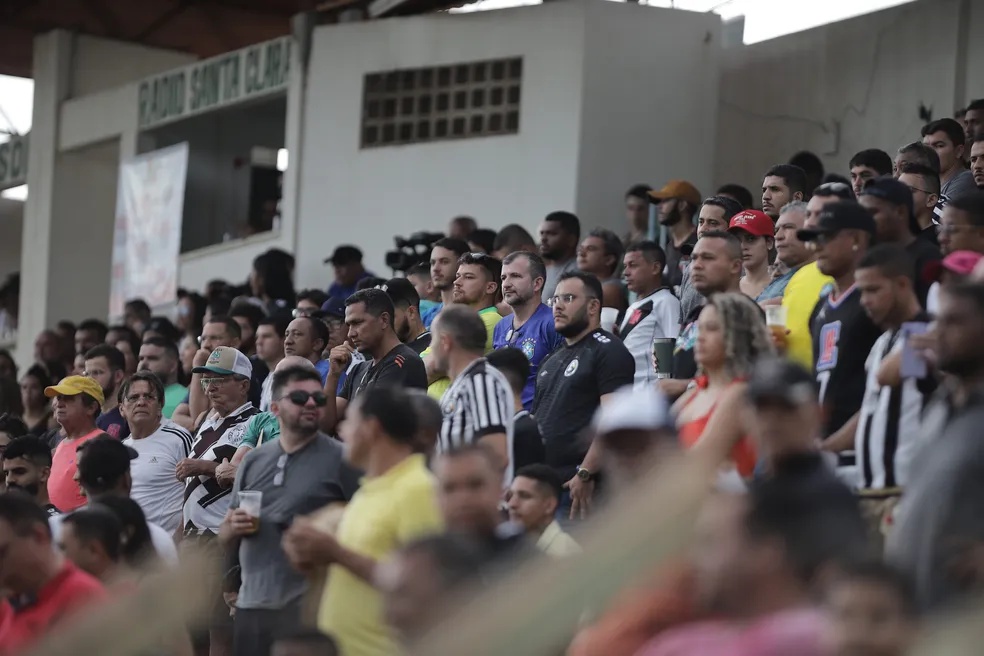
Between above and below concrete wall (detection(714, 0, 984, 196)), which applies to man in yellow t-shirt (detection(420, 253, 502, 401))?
below

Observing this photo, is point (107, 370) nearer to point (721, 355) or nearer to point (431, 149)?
point (431, 149)

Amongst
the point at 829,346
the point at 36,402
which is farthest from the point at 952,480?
the point at 36,402

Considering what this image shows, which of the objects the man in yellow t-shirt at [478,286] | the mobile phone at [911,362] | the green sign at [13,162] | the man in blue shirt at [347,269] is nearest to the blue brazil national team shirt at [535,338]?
the man in yellow t-shirt at [478,286]

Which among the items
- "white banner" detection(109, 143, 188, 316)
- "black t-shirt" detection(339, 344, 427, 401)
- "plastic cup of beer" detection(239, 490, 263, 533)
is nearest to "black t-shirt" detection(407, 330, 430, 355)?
"black t-shirt" detection(339, 344, 427, 401)

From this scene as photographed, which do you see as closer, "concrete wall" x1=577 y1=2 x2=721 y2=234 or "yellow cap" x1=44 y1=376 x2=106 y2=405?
"yellow cap" x1=44 y1=376 x2=106 y2=405

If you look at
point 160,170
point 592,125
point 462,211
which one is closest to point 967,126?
point 592,125

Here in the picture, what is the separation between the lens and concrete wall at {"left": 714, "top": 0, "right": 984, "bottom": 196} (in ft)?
41.6

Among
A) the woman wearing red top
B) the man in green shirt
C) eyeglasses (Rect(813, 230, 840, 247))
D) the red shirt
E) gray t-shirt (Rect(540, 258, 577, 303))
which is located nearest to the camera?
the red shirt

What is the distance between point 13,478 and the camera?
856 centimetres

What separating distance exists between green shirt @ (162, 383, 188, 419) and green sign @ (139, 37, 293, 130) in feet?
19.9

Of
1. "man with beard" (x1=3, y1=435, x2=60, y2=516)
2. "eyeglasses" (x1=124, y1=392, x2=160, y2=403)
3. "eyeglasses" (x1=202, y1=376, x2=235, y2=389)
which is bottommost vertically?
"man with beard" (x1=3, y1=435, x2=60, y2=516)

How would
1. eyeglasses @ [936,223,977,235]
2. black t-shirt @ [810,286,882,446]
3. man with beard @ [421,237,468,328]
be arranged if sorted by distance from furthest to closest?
man with beard @ [421,237,468,328] < eyeglasses @ [936,223,977,235] < black t-shirt @ [810,286,882,446]

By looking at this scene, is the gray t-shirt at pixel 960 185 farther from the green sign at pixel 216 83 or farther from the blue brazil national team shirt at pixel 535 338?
the green sign at pixel 216 83

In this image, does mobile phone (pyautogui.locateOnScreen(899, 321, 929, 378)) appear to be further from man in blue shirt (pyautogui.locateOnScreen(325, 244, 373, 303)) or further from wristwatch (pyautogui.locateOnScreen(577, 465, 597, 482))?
man in blue shirt (pyautogui.locateOnScreen(325, 244, 373, 303))
